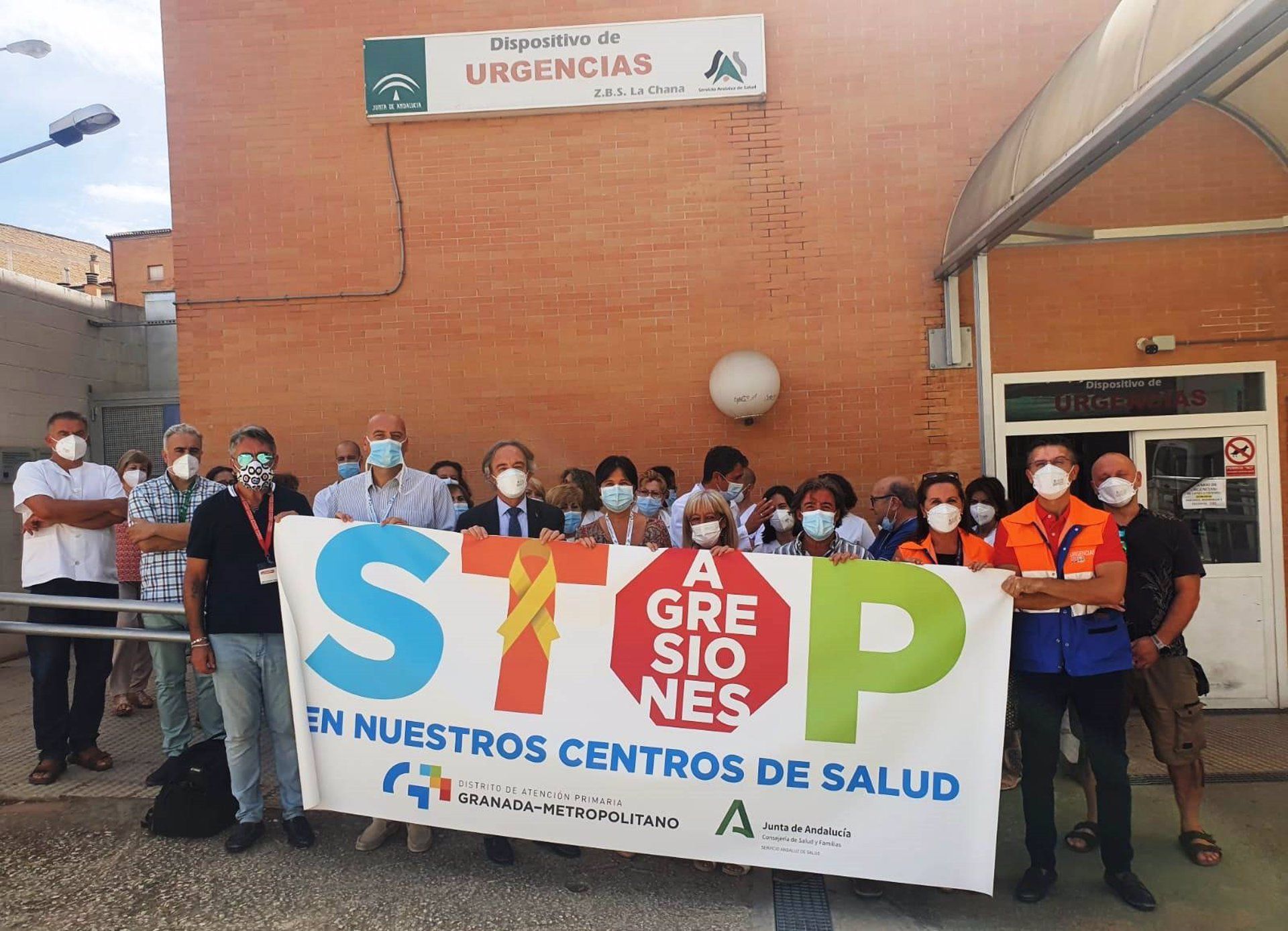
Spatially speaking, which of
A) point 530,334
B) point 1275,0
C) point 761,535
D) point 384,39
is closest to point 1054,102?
point 1275,0

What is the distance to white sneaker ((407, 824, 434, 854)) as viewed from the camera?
144 inches

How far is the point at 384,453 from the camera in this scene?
412 cm

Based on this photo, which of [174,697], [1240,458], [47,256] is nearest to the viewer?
[174,697]

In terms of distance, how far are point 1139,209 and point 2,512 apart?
35.7 feet

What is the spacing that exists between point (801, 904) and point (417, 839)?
177 centimetres

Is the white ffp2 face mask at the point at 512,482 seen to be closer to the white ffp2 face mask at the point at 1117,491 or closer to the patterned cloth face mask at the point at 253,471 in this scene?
the patterned cloth face mask at the point at 253,471

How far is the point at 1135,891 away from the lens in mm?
3232

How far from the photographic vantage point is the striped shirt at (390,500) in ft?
13.7

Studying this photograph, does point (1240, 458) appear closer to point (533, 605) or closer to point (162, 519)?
point (533, 605)

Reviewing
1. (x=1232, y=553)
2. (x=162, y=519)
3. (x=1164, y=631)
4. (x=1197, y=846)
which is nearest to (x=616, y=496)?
(x=162, y=519)

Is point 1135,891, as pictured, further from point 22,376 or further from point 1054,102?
point 22,376

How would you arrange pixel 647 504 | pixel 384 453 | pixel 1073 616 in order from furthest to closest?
pixel 647 504, pixel 384 453, pixel 1073 616

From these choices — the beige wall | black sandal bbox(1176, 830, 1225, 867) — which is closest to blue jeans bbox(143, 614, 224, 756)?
the beige wall

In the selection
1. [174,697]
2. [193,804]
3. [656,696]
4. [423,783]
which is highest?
[656,696]
